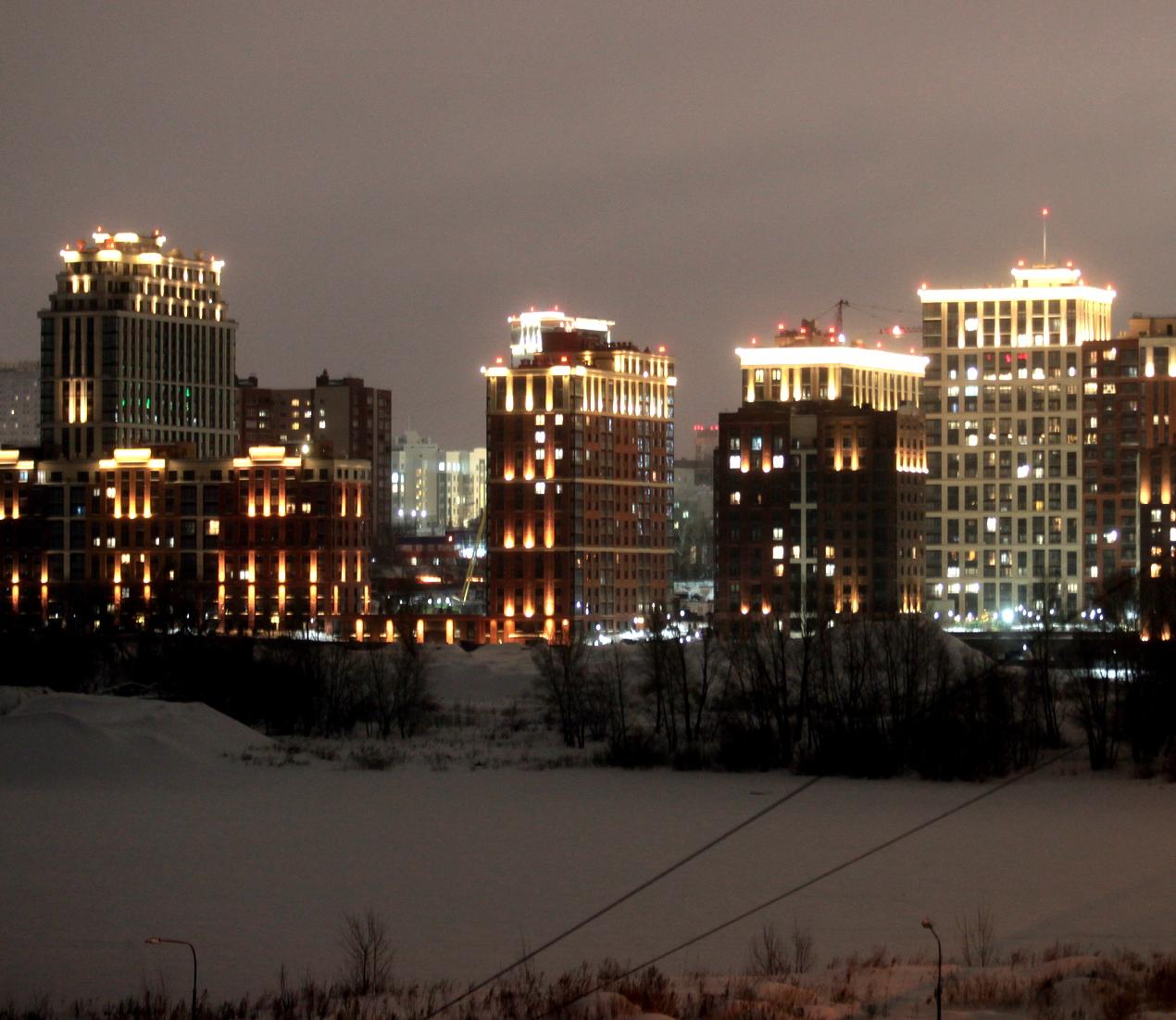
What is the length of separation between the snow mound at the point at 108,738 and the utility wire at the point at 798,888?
20521 mm

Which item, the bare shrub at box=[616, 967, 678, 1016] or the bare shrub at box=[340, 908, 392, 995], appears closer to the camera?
the bare shrub at box=[616, 967, 678, 1016]

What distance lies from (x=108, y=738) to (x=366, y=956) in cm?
3017

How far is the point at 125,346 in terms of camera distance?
17825cm

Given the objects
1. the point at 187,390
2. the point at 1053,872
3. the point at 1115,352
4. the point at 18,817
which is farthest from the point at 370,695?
the point at 187,390

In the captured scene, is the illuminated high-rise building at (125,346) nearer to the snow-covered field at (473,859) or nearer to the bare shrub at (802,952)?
the snow-covered field at (473,859)

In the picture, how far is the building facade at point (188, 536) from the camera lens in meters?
142

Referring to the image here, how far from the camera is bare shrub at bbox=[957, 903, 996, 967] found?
29.0m

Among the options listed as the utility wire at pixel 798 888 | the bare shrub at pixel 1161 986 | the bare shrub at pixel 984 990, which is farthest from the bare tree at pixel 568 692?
the bare shrub at pixel 984 990

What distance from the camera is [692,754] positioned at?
61.3 metres

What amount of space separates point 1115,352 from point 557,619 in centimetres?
4615

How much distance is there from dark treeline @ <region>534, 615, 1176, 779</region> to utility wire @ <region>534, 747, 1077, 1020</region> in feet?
7.56

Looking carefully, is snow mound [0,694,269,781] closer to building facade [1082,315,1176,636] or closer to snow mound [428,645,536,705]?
snow mound [428,645,536,705]

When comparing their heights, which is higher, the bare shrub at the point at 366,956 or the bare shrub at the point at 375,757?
the bare shrub at the point at 366,956

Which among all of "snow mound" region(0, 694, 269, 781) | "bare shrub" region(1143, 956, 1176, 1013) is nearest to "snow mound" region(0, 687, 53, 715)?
"snow mound" region(0, 694, 269, 781)
